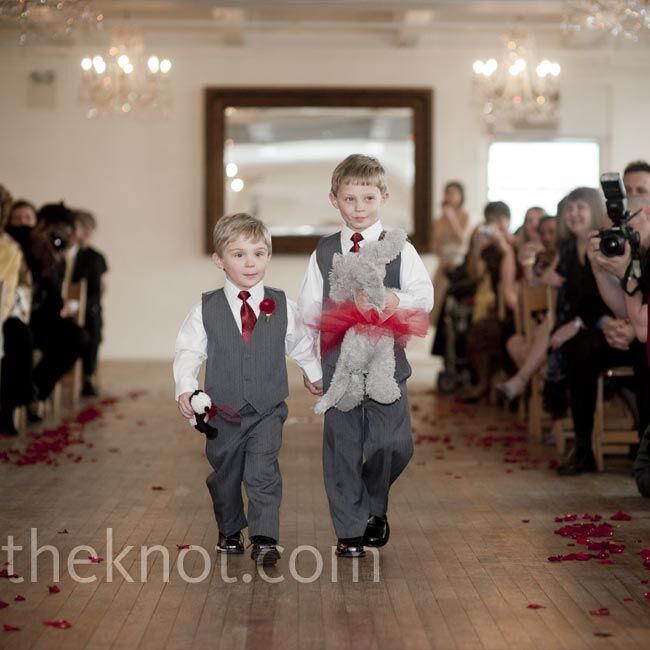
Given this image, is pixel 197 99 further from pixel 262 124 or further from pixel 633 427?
pixel 633 427

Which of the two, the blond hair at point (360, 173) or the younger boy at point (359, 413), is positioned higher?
the blond hair at point (360, 173)

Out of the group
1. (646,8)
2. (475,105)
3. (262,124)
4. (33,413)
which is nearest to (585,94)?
(475,105)

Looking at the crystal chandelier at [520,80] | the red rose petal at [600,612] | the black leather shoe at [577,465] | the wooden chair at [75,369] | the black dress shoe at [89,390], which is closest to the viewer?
the red rose petal at [600,612]

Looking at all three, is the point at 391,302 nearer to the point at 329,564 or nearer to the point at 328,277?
the point at 328,277

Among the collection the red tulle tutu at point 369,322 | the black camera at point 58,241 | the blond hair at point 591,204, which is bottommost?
the red tulle tutu at point 369,322

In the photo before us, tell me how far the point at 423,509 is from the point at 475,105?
29.5 feet

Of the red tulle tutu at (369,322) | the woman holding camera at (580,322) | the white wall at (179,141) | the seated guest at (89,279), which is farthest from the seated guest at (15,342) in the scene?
the white wall at (179,141)

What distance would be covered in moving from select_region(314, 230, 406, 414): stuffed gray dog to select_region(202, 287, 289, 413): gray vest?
18 centimetres

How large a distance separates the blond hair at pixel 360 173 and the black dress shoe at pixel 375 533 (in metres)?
1.10

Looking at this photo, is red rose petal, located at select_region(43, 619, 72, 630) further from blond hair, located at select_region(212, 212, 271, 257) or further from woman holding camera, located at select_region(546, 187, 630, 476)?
woman holding camera, located at select_region(546, 187, 630, 476)

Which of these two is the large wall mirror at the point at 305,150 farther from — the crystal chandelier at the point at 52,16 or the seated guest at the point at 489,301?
the crystal chandelier at the point at 52,16

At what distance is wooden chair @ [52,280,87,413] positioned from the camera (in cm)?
899

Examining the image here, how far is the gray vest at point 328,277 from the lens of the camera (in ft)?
13.8

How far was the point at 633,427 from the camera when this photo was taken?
6.54 meters
